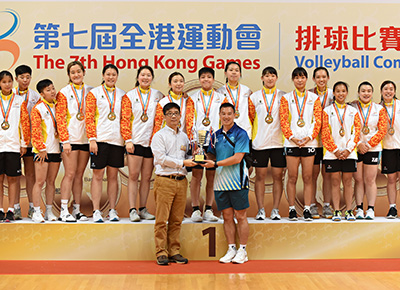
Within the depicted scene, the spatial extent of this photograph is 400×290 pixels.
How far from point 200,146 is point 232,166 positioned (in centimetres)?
36

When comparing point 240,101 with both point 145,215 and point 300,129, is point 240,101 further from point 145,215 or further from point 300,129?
point 145,215

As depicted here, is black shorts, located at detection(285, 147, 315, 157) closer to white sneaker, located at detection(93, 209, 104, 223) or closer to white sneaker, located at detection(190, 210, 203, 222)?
white sneaker, located at detection(190, 210, 203, 222)

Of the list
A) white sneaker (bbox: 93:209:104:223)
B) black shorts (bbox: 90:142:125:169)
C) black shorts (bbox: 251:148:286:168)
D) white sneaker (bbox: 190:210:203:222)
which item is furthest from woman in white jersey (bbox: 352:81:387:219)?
white sneaker (bbox: 93:209:104:223)

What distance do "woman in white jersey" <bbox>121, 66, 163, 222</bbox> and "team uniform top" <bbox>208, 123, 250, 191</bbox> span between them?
87 centimetres

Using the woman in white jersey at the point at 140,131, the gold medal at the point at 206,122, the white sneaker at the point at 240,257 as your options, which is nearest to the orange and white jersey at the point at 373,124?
the gold medal at the point at 206,122

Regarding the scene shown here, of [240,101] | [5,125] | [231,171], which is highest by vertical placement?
[240,101]

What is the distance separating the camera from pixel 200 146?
4.92 m

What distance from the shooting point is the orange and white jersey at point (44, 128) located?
524 centimetres

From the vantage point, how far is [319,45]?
623 centimetres

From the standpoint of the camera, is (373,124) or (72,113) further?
(373,124)

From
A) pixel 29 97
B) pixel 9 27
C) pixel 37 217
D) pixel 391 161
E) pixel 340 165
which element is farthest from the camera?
pixel 9 27

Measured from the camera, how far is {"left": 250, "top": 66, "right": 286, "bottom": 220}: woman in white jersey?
18.0 ft

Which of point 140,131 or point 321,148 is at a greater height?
point 140,131

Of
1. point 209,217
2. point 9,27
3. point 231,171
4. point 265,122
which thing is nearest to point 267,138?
point 265,122
